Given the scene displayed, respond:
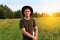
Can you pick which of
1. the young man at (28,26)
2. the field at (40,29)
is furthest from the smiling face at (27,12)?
the field at (40,29)

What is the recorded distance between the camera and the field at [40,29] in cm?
856

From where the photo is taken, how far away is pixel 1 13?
1208 centimetres

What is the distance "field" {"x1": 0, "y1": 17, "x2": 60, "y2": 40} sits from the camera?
8.56 metres

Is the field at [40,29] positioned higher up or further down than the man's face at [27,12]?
further down

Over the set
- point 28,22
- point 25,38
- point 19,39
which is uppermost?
point 28,22

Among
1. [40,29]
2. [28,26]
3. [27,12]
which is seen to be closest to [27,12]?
[27,12]

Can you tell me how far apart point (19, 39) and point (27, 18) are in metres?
4.78

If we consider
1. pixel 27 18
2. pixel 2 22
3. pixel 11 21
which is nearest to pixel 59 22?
pixel 11 21

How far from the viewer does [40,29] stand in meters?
9.98

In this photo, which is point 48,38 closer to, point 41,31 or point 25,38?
point 41,31

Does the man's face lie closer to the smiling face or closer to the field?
the smiling face

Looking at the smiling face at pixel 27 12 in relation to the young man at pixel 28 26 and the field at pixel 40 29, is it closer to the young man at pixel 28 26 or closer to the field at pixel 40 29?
the young man at pixel 28 26

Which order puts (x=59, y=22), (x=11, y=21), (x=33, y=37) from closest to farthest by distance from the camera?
1. (x=33, y=37)
2. (x=59, y=22)
3. (x=11, y=21)

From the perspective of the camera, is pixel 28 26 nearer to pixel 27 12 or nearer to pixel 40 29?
pixel 27 12
